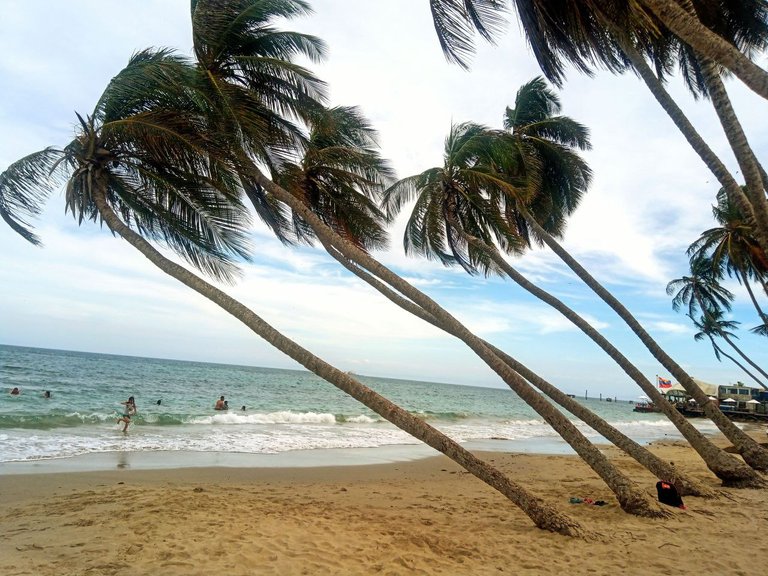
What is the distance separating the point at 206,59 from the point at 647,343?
963cm

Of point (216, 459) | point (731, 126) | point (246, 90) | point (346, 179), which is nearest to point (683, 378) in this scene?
point (731, 126)

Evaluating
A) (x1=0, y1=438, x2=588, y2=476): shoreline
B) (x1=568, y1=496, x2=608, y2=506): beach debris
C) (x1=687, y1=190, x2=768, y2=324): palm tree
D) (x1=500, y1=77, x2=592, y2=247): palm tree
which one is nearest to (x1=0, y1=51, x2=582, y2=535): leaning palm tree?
(x1=568, y1=496, x2=608, y2=506): beach debris

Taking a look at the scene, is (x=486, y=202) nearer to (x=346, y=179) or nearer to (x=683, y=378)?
(x=346, y=179)

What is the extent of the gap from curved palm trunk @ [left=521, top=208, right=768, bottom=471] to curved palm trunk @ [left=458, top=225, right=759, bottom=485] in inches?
22.7

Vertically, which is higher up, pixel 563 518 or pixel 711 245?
pixel 711 245

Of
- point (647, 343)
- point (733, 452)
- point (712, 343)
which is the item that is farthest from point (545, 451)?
point (712, 343)

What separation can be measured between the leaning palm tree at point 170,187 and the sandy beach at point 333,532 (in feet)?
2.43

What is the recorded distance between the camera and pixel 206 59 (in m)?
7.12

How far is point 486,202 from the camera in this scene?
34.8 ft

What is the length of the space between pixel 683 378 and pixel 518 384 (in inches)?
199

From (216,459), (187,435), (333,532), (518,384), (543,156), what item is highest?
(543,156)

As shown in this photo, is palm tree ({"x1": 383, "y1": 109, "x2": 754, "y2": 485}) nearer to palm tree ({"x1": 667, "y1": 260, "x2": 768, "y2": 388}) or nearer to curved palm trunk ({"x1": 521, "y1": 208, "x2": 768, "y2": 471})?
curved palm trunk ({"x1": 521, "y1": 208, "x2": 768, "y2": 471})

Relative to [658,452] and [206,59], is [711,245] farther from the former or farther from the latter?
[206,59]

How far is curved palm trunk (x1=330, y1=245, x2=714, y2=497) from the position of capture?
733 cm
